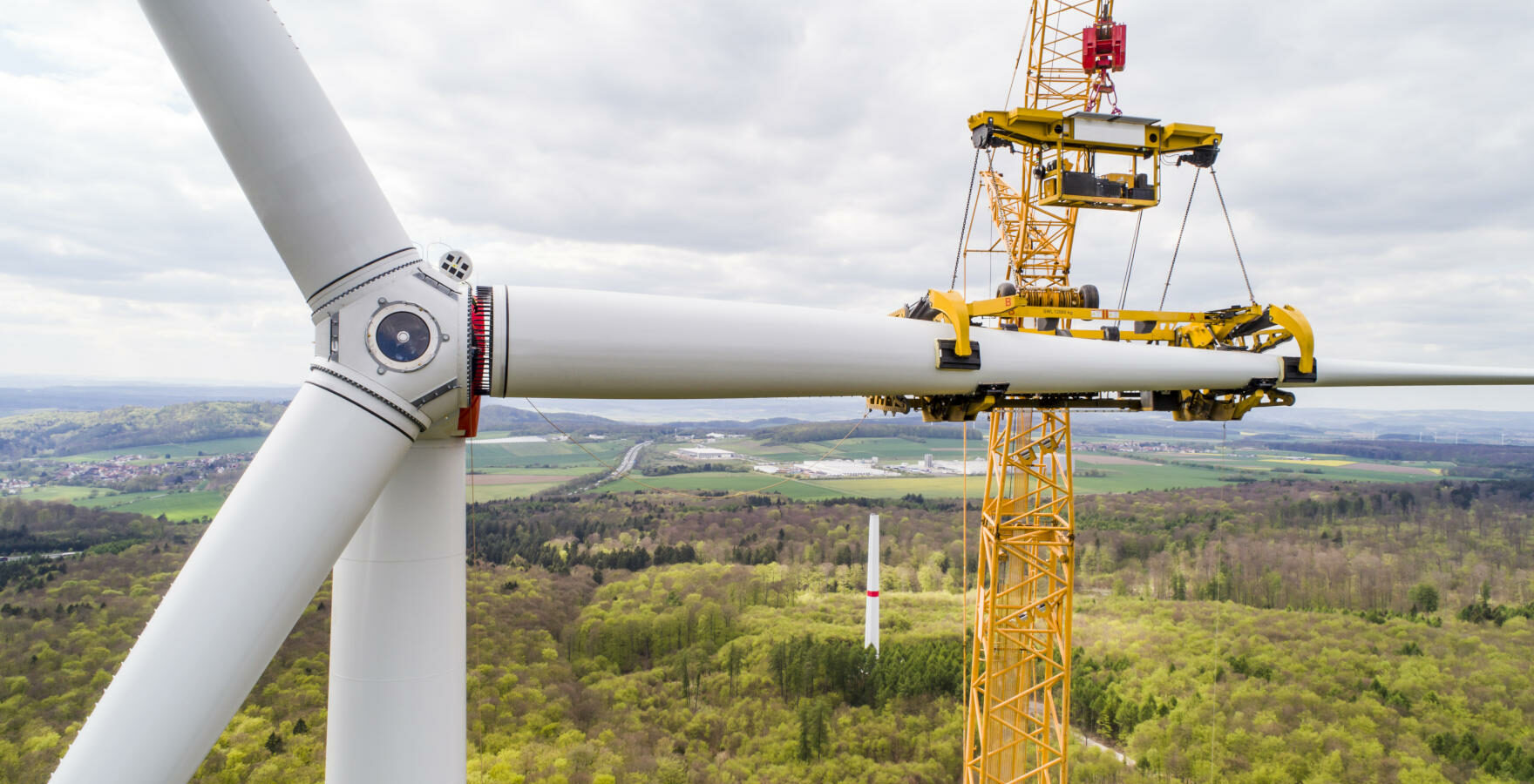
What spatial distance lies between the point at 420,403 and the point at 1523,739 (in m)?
70.0

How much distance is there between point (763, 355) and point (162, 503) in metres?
76.6

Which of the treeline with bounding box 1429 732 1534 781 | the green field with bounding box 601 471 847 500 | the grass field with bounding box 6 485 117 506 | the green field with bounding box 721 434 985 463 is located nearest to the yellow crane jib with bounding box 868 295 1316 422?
the treeline with bounding box 1429 732 1534 781

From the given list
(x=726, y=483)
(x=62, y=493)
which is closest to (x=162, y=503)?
(x=62, y=493)

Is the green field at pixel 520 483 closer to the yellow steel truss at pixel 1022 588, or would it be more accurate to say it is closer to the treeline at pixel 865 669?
the treeline at pixel 865 669

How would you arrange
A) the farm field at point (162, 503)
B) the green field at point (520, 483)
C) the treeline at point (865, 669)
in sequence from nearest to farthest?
1. the treeline at point (865, 669)
2. the farm field at point (162, 503)
3. the green field at point (520, 483)

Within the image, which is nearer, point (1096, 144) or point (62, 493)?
point (1096, 144)

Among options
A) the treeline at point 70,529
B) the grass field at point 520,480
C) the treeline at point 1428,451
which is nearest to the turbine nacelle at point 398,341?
the treeline at point 70,529

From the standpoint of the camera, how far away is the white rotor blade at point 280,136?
163 inches

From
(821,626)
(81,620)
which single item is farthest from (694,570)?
(81,620)

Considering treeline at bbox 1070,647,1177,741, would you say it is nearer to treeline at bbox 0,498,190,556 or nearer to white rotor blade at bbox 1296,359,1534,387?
white rotor blade at bbox 1296,359,1534,387

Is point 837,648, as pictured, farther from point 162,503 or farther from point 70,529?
point 162,503

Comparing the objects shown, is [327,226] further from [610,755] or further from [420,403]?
[610,755]

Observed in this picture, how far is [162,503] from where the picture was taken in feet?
203

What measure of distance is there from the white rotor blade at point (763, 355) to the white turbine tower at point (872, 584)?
30705mm
